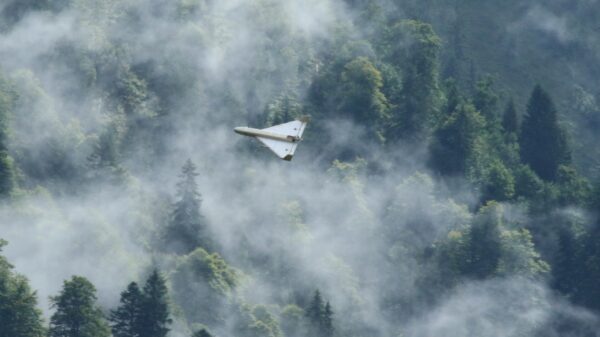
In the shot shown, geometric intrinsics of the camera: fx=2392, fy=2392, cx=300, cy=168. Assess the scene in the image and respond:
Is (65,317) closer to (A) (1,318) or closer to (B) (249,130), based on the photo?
(A) (1,318)

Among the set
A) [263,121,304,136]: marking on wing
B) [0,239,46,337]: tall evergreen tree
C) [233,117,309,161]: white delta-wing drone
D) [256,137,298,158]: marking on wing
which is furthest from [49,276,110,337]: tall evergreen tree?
[263,121,304,136]: marking on wing

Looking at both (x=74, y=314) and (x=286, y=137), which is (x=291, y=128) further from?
(x=74, y=314)

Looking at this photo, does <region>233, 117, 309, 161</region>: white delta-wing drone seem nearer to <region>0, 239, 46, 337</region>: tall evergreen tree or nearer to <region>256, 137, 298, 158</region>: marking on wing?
<region>256, 137, 298, 158</region>: marking on wing

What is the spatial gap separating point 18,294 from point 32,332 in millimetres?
3573

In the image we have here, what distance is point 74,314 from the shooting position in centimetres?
19675

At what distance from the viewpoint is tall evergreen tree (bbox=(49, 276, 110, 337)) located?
196750mm

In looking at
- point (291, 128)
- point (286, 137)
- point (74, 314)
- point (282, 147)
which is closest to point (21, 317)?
point (74, 314)

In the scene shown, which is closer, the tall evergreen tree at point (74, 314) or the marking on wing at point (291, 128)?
the marking on wing at point (291, 128)

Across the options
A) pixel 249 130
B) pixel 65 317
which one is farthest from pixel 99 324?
pixel 249 130

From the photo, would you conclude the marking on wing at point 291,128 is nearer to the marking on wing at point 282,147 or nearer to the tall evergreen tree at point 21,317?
the marking on wing at point 282,147

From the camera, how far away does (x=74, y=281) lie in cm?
19725

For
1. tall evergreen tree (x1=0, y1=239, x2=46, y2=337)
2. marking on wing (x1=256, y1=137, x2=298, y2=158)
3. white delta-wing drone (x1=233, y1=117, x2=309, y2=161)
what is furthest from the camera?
tall evergreen tree (x1=0, y1=239, x2=46, y2=337)

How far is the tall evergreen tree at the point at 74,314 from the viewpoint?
7746 inches

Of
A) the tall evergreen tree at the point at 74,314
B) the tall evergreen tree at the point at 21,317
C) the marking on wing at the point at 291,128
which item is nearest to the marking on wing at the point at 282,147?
the marking on wing at the point at 291,128
